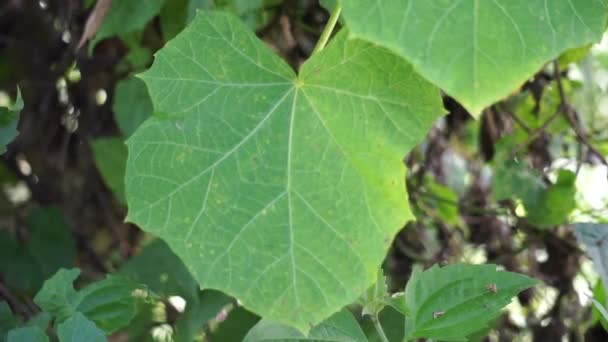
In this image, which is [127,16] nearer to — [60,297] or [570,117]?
[60,297]

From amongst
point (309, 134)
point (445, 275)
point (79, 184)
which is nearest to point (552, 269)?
point (445, 275)

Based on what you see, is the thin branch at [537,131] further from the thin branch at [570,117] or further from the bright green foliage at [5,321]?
the bright green foliage at [5,321]

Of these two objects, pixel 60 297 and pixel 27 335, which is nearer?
pixel 27 335

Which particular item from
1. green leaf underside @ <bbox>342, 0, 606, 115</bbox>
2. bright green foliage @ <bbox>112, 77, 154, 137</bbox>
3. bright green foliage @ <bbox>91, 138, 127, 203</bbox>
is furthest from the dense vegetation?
bright green foliage @ <bbox>91, 138, 127, 203</bbox>

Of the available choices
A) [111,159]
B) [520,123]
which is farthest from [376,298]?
[111,159]

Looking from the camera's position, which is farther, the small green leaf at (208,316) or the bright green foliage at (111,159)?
the bright green foliage at (111,159)

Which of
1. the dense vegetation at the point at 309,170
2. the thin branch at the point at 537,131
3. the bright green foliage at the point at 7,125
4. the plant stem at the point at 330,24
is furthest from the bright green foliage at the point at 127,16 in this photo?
the thin branch at the point at 537,131

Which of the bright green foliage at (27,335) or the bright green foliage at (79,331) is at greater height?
the bright green foliage at (79,331)
